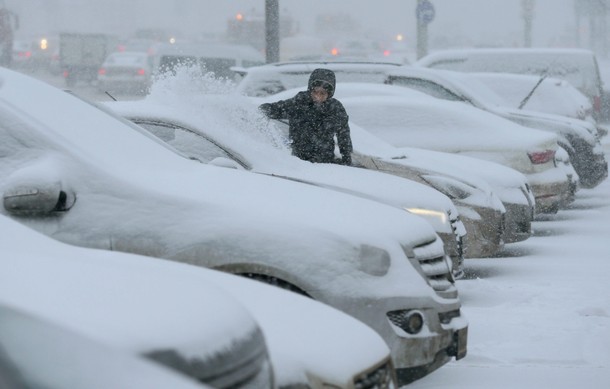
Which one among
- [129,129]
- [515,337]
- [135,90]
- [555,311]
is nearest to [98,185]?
[129,129]

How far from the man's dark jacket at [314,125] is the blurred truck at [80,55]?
123 feet

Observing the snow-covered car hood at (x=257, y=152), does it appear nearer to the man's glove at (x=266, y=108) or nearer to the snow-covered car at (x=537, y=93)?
the man's glove at (x=266, y=108)

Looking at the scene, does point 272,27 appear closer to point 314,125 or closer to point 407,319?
point 314,125

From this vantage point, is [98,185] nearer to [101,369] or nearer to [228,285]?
[228,285]

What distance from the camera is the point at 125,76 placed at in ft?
125

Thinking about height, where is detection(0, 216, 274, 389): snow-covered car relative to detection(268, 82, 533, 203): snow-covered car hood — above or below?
above

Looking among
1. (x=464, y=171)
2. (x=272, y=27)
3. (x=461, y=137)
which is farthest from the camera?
(x=272, y=27)

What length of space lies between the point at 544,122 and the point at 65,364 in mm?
12737

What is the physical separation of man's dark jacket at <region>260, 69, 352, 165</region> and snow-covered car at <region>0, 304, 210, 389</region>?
21.1 feet

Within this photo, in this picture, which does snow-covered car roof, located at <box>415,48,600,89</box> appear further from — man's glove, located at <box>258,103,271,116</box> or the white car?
the white car

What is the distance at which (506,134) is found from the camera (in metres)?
12.5

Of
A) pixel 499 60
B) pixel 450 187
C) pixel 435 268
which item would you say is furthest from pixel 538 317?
pixel 499 60

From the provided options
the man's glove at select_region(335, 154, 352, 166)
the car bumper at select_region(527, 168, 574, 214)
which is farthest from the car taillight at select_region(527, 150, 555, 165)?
the man's glove at select_region(335, 154, 352, 166)

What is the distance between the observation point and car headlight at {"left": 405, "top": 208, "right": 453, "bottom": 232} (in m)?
8.02
